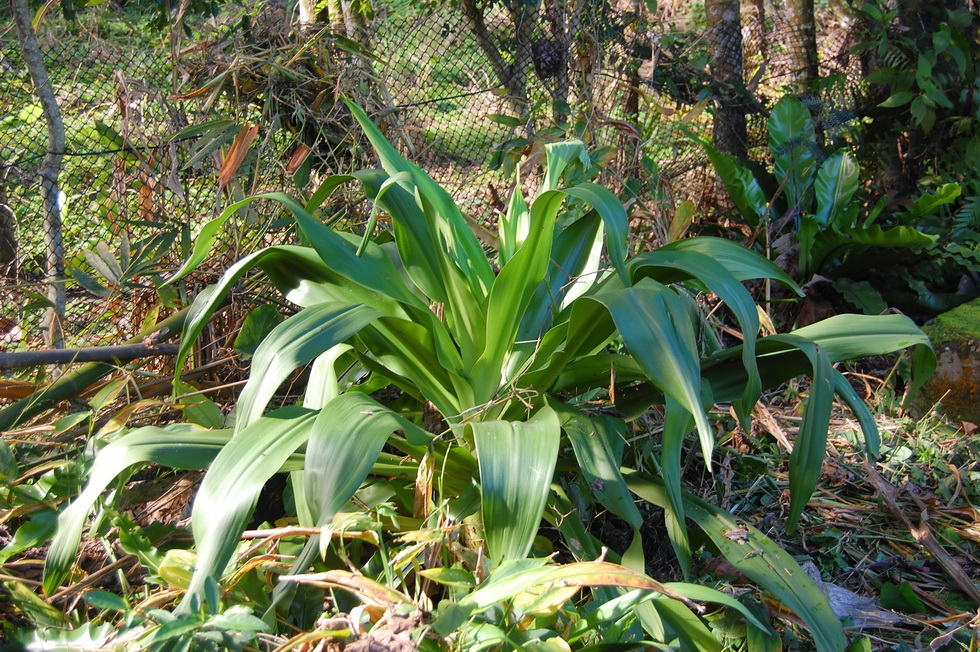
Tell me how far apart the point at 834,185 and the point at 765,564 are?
2.90m

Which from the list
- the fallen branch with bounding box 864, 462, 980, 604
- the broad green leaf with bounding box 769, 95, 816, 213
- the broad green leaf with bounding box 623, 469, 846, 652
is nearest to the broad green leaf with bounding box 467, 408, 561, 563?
the broad green leaf with bounding box 623, 469, 846, 652

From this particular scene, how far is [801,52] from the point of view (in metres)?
4.73

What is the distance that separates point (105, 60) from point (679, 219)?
2247 mm

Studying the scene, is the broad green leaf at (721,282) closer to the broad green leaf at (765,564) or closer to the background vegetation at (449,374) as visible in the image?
the background vegetation at (449,374)

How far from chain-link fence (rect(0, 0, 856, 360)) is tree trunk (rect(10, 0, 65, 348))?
6 centimetres

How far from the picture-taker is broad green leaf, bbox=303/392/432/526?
119cm

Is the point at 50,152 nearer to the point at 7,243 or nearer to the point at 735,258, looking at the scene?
the point at 7,243

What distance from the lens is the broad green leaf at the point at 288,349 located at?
1367 mm

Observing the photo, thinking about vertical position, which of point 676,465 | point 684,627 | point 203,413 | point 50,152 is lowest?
point 684,627

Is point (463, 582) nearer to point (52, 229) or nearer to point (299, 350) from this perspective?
point (299, 350)

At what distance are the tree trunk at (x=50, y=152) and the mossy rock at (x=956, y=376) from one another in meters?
3.31

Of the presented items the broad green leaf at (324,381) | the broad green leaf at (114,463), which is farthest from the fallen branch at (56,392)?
the broad green leaf at (114,463)

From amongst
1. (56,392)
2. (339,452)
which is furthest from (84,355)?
(339,452)

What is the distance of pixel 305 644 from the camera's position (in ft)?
4.07
